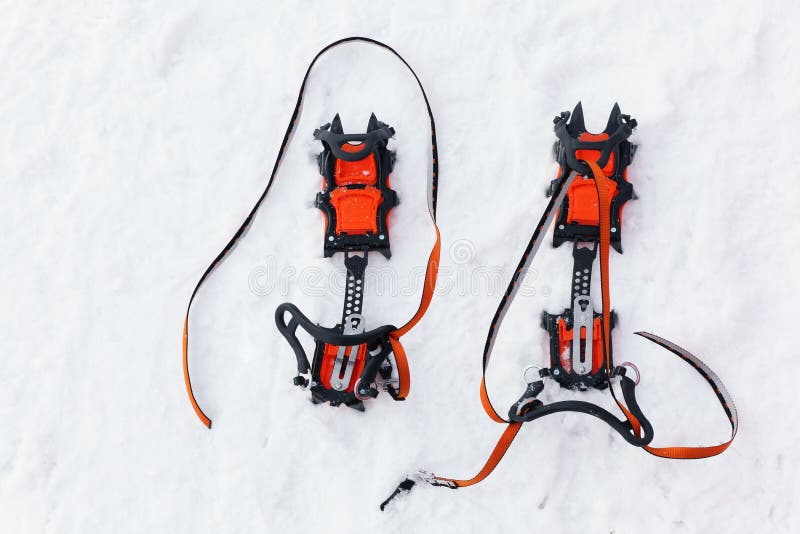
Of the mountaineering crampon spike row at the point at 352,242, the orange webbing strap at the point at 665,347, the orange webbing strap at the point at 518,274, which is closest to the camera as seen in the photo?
the orange webbing strap at the point at 665,347

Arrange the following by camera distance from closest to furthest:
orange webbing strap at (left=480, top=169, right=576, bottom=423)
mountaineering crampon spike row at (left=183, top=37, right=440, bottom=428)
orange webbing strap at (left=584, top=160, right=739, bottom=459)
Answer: orange webbing strap at (left=584, top=160, right=739, bottom=459) < orange webbing strap at (left=480, top=169, right=576, bottom=423) < mountaineering crampon spike row at (left=183, top=37, right=440, bottom=428)

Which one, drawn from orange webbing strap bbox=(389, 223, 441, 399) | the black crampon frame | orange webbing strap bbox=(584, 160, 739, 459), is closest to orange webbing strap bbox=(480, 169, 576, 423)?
orange webbing strap bbox=(584, 160, 739, 459)

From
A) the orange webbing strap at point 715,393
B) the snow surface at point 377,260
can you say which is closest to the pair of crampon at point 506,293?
the orange webbing strap at point 715,393

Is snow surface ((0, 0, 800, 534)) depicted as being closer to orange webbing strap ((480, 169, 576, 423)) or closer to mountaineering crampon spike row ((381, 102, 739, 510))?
mountaineering crampon spike row ((381, 102, 739, 510))

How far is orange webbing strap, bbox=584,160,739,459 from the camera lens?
91.1 inches

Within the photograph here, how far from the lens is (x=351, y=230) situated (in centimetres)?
281

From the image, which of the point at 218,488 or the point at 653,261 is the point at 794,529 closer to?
the point at 653,261

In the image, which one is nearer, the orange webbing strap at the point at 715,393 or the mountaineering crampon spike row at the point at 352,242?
the orange webbing strap at the point at 715,393

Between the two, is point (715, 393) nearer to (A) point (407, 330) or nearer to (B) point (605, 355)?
(B) point (605, 355)

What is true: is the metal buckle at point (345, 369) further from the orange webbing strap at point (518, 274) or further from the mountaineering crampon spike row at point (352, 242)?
the orange webbing strap at point (518, 274)

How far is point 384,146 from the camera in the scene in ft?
9.52

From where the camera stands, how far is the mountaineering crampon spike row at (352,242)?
2.59 metres

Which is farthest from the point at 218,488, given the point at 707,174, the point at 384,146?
the point at 707,174

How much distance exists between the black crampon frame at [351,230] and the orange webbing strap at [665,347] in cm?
98
